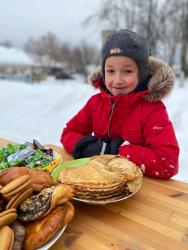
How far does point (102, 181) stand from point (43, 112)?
4830 mm

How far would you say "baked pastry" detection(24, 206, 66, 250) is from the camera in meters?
0.57

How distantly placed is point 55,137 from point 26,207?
12.1ft

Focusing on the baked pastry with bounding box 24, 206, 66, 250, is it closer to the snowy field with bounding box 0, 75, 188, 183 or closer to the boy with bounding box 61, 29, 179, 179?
the boy with bounding box 61, 29, 179, 179

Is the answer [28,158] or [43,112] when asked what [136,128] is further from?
[43,112]

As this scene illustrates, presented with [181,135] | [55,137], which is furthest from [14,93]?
[181,135]

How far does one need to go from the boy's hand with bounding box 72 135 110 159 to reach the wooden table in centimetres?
39

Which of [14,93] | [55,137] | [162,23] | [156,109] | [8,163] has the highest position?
[162,23]

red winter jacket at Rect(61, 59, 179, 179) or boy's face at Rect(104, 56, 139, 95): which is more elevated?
boy's face at Rect(104, 56, 139, 95)

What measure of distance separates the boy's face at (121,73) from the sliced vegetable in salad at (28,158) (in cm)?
→ 44

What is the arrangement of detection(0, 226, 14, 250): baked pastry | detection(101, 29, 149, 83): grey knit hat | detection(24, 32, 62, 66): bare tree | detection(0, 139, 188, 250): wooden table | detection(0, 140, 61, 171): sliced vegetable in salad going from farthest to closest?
detection(24, 32, 62, 66): bare tree → detection(101, 29, 149, 83): grey knit hat → detection(0, 140, 61, 171): sliced vegetable in salad → detection(0, 139, 188, 250): wooden table → detection(0, 226, 14, 250): baked pastry

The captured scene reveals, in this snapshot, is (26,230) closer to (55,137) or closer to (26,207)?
(26,207)

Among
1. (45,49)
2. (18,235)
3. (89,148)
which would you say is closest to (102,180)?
(18,235)

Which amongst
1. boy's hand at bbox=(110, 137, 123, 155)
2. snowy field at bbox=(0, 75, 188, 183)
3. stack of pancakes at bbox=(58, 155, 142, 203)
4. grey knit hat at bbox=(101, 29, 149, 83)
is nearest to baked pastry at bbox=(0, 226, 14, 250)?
stack of pancakes at bbox=(58, 155, 142, 203)

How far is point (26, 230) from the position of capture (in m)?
0.59
